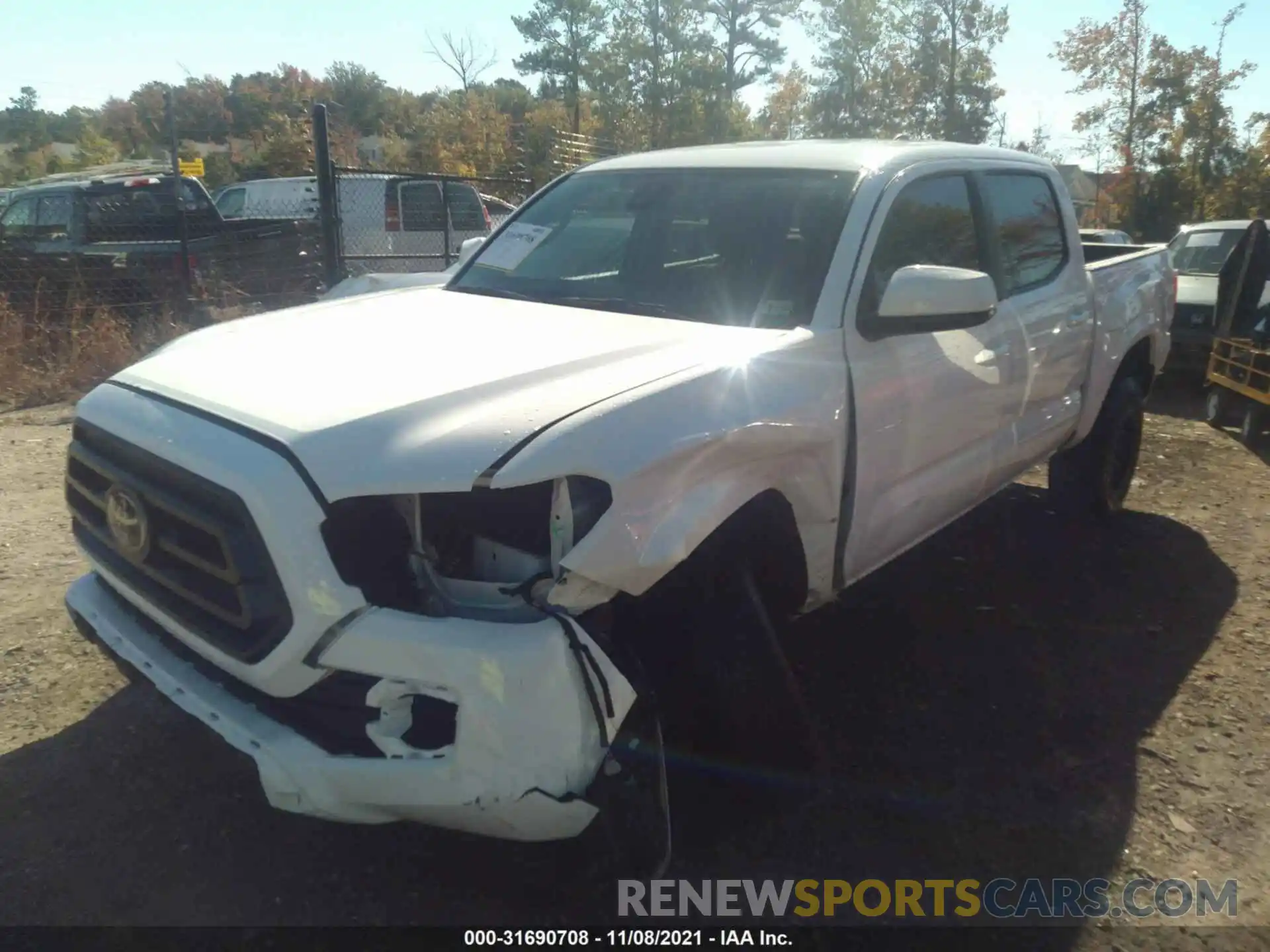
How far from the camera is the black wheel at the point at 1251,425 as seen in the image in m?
7.37

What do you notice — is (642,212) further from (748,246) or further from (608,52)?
(608,52)

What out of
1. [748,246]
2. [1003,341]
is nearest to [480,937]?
[748,246]

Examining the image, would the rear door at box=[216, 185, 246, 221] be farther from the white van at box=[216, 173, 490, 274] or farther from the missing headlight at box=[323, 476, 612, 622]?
the missing headlight at box=[323, 476, 612, 622]

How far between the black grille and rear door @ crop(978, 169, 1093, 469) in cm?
284

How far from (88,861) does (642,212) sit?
8.55 ft

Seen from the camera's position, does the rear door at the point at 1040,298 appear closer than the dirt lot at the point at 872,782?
No

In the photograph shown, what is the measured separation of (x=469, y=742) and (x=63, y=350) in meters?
7.81

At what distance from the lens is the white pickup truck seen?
2.07m

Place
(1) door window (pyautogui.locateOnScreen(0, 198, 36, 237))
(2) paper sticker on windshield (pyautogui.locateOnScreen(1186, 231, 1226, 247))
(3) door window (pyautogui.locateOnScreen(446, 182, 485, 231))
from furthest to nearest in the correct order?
(3) door window (pyautogui.locateOnScreen(446, 182, 485, 231)) < (2) paper sticker on windshield (pyautogui.locateOnScreen(1186, 231, 1226, 247)) < (1) door window (pyautogui.locateOnScreen(0, 198, 36, 237))

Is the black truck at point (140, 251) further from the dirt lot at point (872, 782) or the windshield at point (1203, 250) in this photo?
the windshield at point (1203, 250)

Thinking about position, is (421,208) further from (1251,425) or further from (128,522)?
(128,522)

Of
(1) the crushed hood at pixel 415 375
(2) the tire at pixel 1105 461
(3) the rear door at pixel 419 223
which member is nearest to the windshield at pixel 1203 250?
(2) the tire at pixel 1105 461

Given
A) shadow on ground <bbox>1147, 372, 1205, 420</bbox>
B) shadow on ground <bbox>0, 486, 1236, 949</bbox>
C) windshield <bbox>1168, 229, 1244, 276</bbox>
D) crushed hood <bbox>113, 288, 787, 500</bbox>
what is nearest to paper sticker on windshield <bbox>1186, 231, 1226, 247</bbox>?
windshield <bbox>1168, 229, 1244, 276</bbox>

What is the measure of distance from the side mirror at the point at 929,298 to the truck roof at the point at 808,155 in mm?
589
